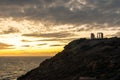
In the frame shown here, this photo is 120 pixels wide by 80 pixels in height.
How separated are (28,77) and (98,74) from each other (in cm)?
2658

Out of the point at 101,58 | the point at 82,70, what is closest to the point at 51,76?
the point at 82,70

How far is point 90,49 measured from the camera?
302ft

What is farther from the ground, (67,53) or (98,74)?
(67,53)

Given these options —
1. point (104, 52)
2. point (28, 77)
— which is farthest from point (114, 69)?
A: point (28, 77)

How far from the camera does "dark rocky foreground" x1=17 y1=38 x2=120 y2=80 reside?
236 ft

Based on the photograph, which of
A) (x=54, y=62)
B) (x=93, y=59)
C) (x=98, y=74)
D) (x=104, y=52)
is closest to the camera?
(x=98, y=74)

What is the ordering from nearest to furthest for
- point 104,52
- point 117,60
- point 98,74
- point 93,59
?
point 98,74
point 117,60
point 93,59
point 104,52

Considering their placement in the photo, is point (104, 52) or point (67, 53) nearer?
point (104, 52)

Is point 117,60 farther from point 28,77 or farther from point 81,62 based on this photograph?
point 28,77

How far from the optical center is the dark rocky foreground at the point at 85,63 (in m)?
71.9

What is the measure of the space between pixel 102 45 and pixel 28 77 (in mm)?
23563

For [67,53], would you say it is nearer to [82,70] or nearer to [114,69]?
[82,70]

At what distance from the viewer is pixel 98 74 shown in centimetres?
7069

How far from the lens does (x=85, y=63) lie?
80.7 meters
